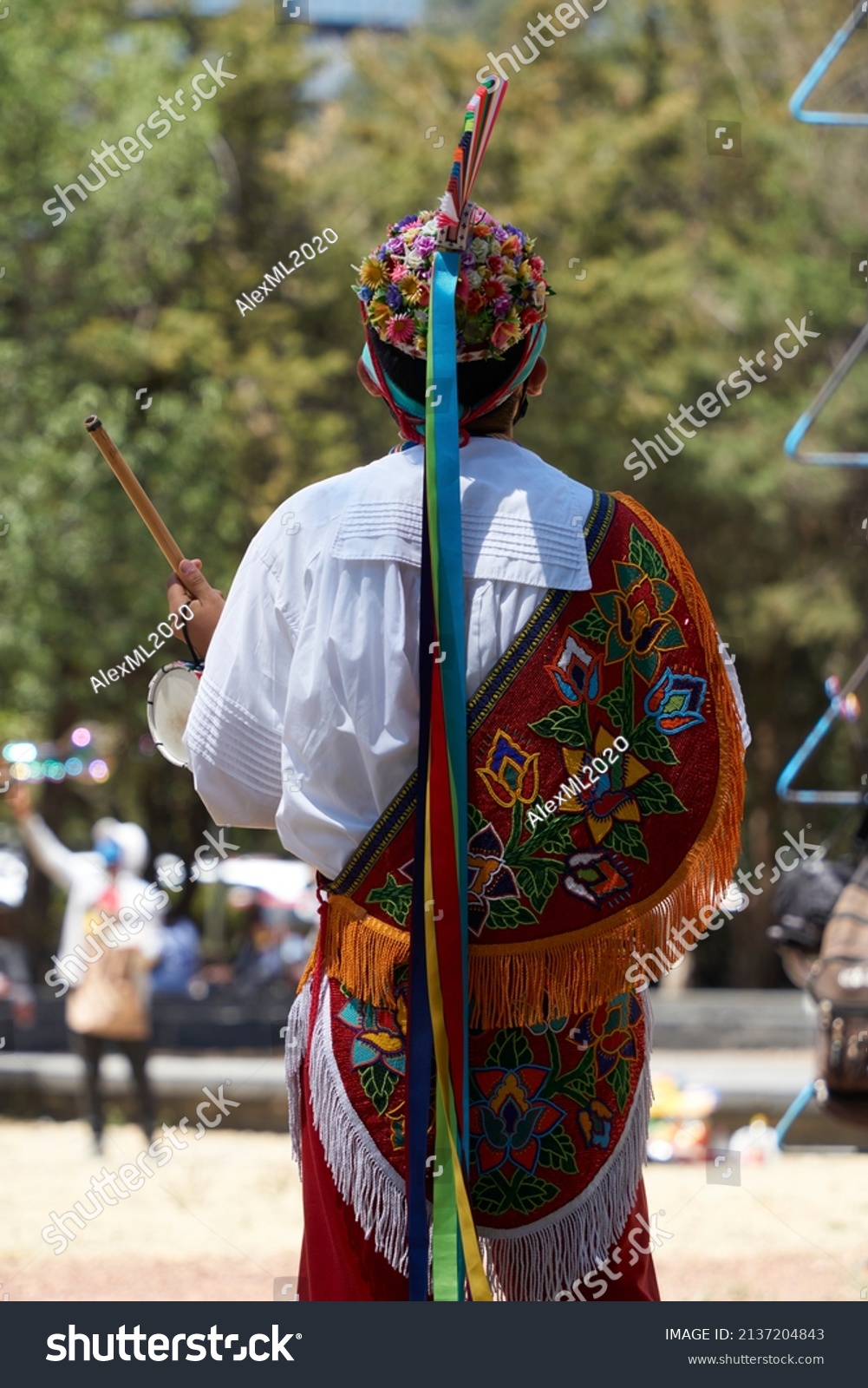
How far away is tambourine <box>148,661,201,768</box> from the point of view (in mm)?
2431

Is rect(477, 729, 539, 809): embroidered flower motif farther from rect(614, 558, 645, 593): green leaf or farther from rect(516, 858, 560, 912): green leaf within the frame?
rect(614, 558, 645, 593): green leaf

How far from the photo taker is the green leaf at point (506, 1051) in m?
2.13

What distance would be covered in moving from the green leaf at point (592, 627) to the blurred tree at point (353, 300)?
8950 mm

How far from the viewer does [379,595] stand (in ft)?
6.95

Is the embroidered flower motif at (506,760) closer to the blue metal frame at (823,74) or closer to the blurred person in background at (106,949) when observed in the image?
the blue metal frame at (823,74)

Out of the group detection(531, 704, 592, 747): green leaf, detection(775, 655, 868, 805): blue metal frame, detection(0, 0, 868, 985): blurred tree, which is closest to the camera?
detection(531, 704, 592, 747): green leaf

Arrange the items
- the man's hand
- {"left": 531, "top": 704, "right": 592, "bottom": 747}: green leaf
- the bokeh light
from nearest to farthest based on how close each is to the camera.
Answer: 1. {"left": 531, "top": 704, "right": 592, "bottom": 747}: green leaf
2. the man's hand
3. the bokeh light

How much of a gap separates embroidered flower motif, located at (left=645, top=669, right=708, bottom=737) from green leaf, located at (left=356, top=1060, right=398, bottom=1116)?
1.84 feet

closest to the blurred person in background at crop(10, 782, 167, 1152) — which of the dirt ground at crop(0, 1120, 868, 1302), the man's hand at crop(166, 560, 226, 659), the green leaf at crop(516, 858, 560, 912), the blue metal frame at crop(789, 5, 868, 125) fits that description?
the dirt ground at crop(0, 1120, 868, 1302)

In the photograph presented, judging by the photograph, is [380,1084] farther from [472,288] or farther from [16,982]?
[16,982]

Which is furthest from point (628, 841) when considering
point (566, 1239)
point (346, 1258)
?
point (346, 1258)

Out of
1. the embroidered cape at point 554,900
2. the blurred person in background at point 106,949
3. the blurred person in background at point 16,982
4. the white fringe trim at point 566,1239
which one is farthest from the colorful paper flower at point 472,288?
the blurred person in background at point 16,982

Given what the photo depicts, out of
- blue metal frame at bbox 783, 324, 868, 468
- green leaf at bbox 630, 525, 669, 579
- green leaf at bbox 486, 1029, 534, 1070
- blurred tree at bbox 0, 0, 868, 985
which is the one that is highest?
blurred tree at bbox 0, 0, 868, 985

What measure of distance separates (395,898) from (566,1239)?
0.49m
